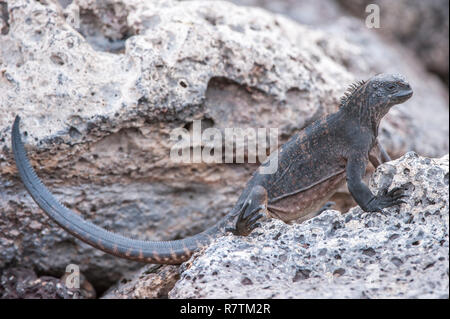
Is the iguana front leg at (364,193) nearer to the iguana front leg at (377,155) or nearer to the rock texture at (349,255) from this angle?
the rock texture at (349,255)

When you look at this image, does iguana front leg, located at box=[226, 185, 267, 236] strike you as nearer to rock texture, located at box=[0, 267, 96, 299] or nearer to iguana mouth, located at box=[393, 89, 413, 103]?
iguana mouth, located at box=[393, 89, 413, 103]

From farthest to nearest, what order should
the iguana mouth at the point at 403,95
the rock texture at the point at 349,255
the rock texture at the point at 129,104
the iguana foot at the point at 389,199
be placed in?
the rock texture at the point at 129,104
the iguana mouth at the point at 403,95
the iguana foot at the point at 389,199
the rock texture at the point at 349,255

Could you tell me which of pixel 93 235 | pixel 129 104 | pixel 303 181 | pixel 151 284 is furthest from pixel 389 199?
pixel 129 104

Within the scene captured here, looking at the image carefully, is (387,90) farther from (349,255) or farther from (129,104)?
(129,104)

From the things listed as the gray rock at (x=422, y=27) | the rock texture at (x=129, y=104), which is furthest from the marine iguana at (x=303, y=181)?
the gray rock at (x=422, y=27)

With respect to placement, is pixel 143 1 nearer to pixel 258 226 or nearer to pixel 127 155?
pixel 127 155

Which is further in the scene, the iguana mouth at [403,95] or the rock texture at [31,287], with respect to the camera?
the rock texture at [31,287]
